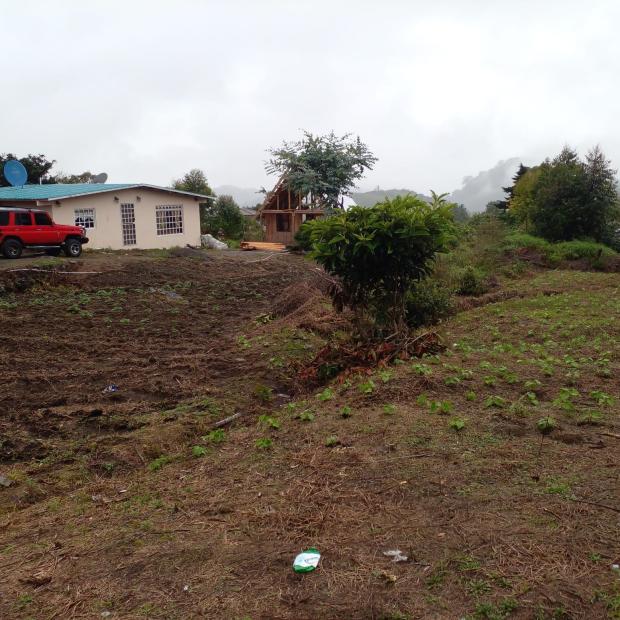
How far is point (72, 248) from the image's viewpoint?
72.0ft

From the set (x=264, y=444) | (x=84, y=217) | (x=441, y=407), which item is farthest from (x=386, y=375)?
(x=84, y=217)

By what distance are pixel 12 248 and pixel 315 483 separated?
18641mm

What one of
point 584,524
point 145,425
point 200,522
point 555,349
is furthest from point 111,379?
point 584,524

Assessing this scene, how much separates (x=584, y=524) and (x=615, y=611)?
2.59 feet

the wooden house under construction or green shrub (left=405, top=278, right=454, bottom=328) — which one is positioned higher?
the wooden house under construction

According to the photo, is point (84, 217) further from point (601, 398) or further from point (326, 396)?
point (601, 398)

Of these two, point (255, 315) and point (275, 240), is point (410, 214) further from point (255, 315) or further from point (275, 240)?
point (275, 240)

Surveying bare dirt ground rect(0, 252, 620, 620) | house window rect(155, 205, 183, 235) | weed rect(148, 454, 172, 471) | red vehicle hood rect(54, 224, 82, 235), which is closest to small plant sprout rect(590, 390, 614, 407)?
bare dirt ground rect(0, 252, 620, 620)

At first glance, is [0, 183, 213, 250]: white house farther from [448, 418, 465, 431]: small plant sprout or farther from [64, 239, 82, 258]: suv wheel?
[448, 418, 465, 431]: small plant sprout

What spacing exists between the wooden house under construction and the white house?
21.2 ft

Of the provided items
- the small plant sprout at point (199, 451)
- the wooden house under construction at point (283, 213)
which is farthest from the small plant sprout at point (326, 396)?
the wooden house under construction at point (283, 213)

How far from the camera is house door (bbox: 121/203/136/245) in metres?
27.5

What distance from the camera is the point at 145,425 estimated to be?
7098mm

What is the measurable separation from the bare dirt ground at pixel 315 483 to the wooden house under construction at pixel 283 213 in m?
26.2
